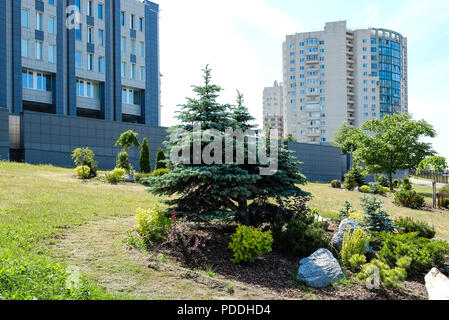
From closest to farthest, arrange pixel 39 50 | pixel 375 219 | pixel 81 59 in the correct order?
1. pixel 375 219
2. pixel 39 50
3. pixel 81 59

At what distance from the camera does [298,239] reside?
7.41m

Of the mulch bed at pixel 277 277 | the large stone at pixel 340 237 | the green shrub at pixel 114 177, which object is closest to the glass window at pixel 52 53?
the green shrub at pixel 114 177

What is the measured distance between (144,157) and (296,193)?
46.0 feet

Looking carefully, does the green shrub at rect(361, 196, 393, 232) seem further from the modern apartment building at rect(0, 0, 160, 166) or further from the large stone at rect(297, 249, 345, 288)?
the modern apartment building at rect(0, 0, 160, 166)

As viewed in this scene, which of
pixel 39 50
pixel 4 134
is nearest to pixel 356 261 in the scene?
pixel 4 134

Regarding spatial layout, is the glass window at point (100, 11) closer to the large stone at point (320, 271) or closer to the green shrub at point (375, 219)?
the green shrub at point (375, 219)

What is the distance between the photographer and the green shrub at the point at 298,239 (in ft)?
23.8

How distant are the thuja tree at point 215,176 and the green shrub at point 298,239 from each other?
36.1 inches

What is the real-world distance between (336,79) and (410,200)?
5494 centimetres

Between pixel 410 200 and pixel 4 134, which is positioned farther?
pixel 4 134

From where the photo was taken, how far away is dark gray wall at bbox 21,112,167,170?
2180 centimetres

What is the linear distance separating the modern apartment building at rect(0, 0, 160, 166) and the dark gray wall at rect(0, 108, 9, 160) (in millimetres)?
3113

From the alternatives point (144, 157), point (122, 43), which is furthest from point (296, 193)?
point (122, 43)

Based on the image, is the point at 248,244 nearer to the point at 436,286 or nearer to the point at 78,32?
the point at 436,286
